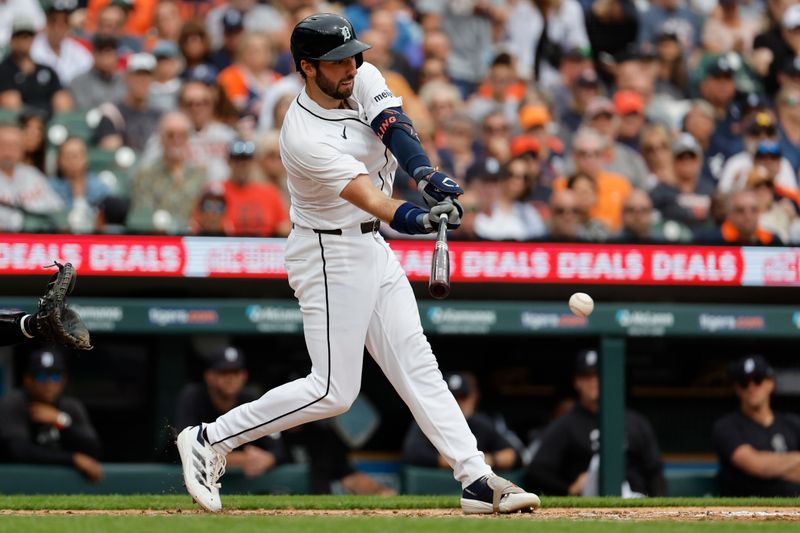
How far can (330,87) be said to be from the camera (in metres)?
4.85

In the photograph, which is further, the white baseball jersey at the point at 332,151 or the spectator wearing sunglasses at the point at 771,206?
the spectator wearing sunglasses at the point at 771,206

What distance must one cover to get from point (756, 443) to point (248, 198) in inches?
123

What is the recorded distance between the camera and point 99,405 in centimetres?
708

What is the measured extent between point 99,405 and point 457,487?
1878mm

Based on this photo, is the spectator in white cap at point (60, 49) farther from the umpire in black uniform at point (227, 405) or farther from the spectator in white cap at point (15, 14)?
the umpire in black uniform at point (227, 405)

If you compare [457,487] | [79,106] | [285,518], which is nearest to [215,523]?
[285,518]

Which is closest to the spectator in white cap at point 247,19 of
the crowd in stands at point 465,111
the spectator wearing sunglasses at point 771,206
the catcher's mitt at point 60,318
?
the crowd in stands at point 465,111

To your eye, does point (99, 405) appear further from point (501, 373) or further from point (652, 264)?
point (652, 264)

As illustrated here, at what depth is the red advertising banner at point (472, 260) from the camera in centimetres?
654

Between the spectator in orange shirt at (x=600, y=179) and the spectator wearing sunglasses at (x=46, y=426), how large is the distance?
346cm

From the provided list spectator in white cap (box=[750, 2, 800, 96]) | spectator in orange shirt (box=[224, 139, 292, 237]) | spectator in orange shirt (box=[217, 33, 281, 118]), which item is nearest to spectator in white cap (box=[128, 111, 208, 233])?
spectator in orange shirt (box=[224, 139, 292, 237])

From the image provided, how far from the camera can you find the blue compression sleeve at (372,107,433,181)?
468 centimetres

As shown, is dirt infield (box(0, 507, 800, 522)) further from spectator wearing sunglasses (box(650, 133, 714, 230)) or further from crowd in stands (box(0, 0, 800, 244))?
spectator wearing sunglasses (box(650, 133, 714, 230))

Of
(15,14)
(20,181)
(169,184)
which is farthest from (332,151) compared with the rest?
(15,14)
